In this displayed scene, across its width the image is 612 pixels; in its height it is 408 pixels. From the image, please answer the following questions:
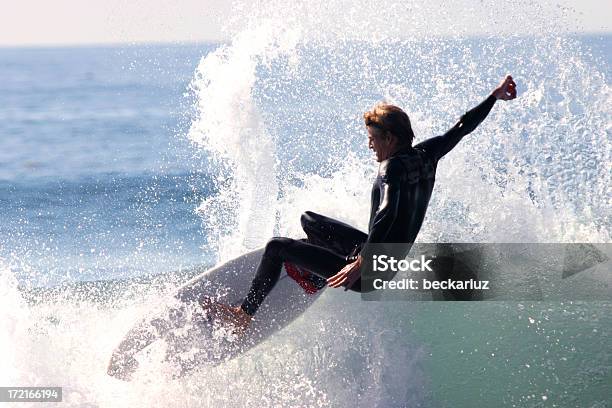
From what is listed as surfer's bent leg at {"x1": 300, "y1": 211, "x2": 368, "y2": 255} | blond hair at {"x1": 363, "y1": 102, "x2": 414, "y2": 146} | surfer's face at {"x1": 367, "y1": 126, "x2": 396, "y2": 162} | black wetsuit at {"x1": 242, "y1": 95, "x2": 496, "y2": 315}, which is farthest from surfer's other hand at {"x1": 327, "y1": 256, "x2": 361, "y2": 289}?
blond hair at {"x1": 363, "y1": 102, "x2": 414, "y2": 146}

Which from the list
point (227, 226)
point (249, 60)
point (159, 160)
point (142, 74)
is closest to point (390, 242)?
point (249, 60)

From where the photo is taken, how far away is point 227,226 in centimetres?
1181

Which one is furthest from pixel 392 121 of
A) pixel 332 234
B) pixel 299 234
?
pixel 299 234

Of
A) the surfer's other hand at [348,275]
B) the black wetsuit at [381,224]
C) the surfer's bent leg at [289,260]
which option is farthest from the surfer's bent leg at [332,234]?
the surfer's other hand at [348,275]

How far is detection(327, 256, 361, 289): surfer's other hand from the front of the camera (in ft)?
17.2

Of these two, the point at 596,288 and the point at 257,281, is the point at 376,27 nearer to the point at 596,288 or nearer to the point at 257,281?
the point at 596,288

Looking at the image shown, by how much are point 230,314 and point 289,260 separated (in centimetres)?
80

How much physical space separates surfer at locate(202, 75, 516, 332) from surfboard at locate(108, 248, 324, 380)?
0.37m

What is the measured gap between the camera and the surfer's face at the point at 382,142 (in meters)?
5.42

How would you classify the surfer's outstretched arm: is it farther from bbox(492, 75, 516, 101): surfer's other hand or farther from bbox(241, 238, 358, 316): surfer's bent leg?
bbox(241, 238, 358, 316): surfer's bent leg

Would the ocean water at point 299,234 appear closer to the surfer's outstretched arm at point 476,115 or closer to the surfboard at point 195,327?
the surfboard at point 195,327

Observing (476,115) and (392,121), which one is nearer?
(392,121)

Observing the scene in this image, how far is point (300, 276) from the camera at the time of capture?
6148 mm

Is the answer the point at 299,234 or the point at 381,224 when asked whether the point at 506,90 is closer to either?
the point at 381,224
